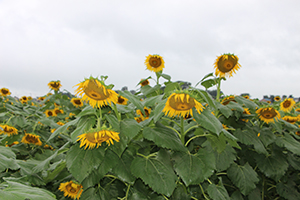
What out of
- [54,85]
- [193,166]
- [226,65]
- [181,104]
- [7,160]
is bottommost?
[7,160]

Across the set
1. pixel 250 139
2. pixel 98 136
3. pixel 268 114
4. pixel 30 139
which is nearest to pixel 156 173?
pixel 98 136

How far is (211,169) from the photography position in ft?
4.57

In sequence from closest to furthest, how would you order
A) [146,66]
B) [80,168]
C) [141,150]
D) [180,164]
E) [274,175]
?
1. [80,168]
2. [180,164]
3. [141,150]
4. [274,175]
5. [146,66]

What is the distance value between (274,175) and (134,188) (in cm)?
172

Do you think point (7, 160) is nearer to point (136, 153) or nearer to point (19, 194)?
point (19, 194)

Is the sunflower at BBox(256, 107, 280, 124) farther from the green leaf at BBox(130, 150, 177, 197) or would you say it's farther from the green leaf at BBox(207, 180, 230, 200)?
the green leaf at BBox(130, 150, 177, 197)

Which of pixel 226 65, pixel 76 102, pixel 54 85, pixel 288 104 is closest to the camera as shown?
pixel 226 65

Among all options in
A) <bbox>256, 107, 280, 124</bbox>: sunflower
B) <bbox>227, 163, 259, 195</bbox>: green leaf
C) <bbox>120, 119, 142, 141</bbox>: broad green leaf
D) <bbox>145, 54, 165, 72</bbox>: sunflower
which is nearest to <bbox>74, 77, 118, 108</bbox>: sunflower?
<bbox>120, 119, 142, 141</bbox>: broad green leaf

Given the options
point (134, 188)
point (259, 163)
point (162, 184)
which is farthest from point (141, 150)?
point (259, 163)

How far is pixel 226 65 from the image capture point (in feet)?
6.59

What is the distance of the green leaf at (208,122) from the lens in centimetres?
119

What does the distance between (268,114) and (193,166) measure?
53.3 inches

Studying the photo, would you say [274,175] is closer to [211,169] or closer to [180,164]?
[211,169]

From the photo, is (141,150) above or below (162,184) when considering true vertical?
above
